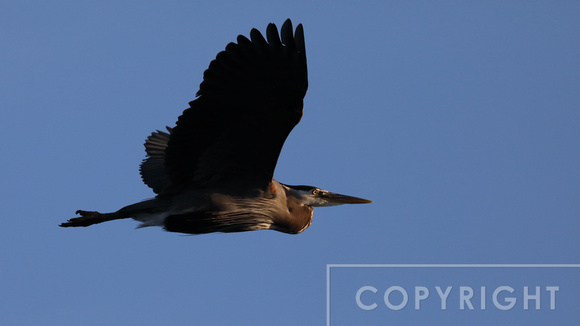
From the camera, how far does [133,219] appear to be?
1086cm


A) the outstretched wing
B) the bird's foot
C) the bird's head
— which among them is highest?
the outstretched wing

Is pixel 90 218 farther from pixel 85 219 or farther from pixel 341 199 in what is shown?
pixel 341 199

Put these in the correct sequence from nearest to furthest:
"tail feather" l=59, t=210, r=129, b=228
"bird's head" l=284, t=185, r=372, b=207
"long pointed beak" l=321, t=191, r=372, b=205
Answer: "tail feather" l=59, t=210, r=129, b=228 → "bird's head" l=284, t=185, r=372, b=207 → "long pointed beak" l=321, t=191, r=372, b=205

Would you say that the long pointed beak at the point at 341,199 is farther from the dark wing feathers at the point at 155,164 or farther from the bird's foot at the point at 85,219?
the bird's foot at the point at 85,219

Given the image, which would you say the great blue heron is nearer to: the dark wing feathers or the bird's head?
the bird's head

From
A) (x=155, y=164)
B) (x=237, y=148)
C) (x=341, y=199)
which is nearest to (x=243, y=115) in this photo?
(x=237, y=148)

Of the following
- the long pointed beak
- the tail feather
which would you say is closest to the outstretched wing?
the tail feather

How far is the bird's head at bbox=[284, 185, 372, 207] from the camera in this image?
1152cm

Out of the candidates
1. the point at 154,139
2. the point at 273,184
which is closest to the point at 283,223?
the point at 273,184

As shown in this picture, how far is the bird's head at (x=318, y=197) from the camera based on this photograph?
1152cm

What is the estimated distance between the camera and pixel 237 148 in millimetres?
10242

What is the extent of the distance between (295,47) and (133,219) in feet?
9.96

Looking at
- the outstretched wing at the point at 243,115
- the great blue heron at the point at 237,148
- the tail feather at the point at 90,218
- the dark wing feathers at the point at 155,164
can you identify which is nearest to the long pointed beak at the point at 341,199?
the great blue heron at the point at 237,148

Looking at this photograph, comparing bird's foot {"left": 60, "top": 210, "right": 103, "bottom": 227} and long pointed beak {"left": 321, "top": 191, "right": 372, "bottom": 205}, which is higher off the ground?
long pointed beak {"left": 321, "top": 191, "right": 372, "bottom": 205}
